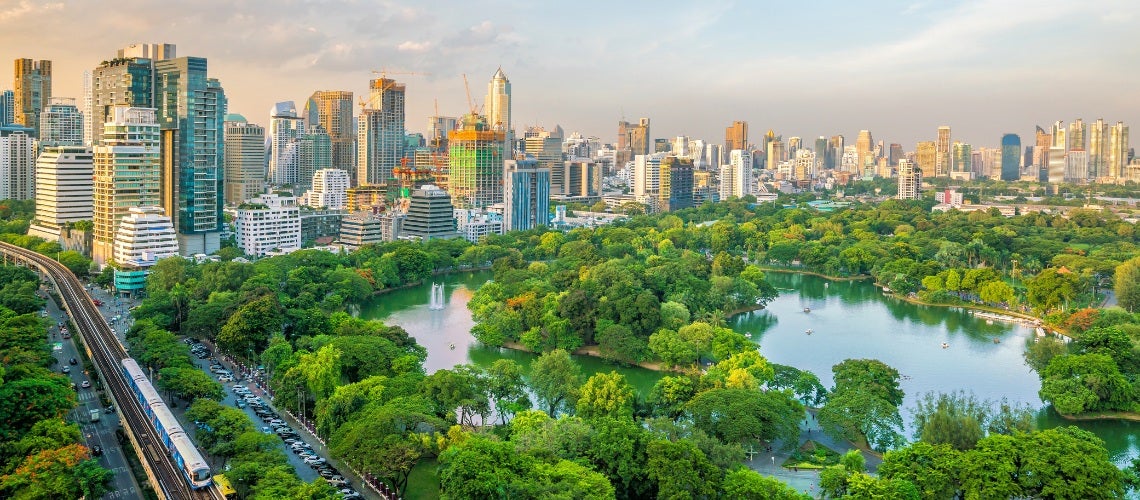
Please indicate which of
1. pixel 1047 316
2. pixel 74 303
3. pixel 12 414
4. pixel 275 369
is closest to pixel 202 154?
pixel 74 303

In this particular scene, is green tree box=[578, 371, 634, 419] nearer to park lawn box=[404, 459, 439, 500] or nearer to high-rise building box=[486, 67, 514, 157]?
park lawn box=[404, 459, 439, 500]

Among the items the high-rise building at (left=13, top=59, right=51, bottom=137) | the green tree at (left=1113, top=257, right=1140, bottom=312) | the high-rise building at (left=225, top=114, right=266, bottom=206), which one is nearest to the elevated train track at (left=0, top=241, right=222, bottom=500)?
the green tree at (left=1113, top=257, right=1140, bottom=312)

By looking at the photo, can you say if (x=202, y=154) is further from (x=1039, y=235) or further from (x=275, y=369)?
(x=1039, y=235)

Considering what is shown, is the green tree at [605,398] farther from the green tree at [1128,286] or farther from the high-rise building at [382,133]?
the high-rise building at [382,133]

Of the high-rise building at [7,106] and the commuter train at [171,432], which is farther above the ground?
the high-rise building at [7,106]

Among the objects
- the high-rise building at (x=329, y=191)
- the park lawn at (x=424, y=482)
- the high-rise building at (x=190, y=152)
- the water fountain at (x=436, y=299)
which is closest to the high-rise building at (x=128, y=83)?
the high-rise building at (x=190, y=152)
